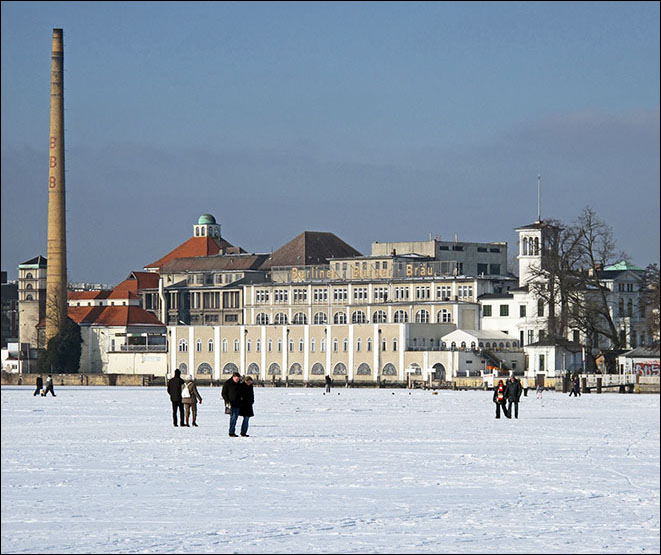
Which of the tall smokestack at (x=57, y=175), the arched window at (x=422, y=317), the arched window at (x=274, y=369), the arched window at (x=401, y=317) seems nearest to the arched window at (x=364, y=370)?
the arched window at (x=422, y=317)

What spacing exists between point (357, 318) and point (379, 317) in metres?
2.41

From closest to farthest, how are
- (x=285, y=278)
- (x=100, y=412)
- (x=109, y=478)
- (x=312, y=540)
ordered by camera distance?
(x=312, y=540) < (x=109, y=478) < (x=100, y=412) < (x=285, y=278)

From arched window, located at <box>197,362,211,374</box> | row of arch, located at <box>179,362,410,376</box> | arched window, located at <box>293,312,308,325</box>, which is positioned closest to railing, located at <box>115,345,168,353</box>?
row of arch, located at <box>179,362,410,376</box>

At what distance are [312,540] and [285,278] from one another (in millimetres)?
119082

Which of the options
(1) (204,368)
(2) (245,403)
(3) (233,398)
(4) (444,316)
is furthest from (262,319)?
(3) (233,398)

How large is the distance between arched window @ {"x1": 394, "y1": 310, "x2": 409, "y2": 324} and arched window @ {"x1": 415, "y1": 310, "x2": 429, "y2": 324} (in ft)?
2.86

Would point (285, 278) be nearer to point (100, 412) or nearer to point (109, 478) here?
point (100, 412)

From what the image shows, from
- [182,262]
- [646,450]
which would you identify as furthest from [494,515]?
[182,262]

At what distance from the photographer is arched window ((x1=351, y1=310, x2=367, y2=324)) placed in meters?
119

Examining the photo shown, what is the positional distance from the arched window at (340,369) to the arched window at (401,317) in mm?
7104

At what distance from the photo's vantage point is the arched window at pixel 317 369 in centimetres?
11306

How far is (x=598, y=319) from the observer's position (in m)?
87.5

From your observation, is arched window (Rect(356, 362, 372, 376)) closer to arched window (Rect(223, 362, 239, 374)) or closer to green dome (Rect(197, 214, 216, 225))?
arched window (Rect(223, 362, 239, 374))

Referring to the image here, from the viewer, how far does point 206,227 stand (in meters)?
167
